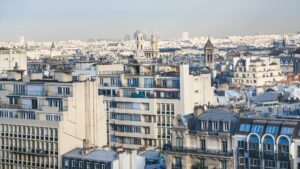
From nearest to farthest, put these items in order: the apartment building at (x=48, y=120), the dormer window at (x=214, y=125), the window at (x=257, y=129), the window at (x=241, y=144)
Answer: the window at (x=257, y=129) → the window at (x=241, y=144) → the dormer window at (x=214, y=125) → the apartment building at (x=48, y=120)

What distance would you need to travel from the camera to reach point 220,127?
178ft

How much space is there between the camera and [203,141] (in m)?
54.8

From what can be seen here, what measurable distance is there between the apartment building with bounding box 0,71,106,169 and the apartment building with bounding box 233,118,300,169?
56.7 ft

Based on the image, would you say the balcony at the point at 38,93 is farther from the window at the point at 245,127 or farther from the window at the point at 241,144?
the window at the point at 241,144

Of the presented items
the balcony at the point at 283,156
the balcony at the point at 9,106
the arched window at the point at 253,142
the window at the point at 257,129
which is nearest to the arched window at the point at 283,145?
the balcony at the point at 283,156

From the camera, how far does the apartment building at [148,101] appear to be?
245 ft

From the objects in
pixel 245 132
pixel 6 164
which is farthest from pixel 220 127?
pixel 6 164

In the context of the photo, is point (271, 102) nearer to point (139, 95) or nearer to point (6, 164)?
point (139, 95)

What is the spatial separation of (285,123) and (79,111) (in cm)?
2143

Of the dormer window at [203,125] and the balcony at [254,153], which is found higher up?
the dormer window at [203,125]

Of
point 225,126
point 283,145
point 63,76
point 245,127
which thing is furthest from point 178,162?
point 63,76

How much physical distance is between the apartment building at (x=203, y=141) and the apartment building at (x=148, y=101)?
17080 millimetres

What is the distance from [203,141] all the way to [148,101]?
846 inches

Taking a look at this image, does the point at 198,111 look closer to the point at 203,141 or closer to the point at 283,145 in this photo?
the point at 203,141
